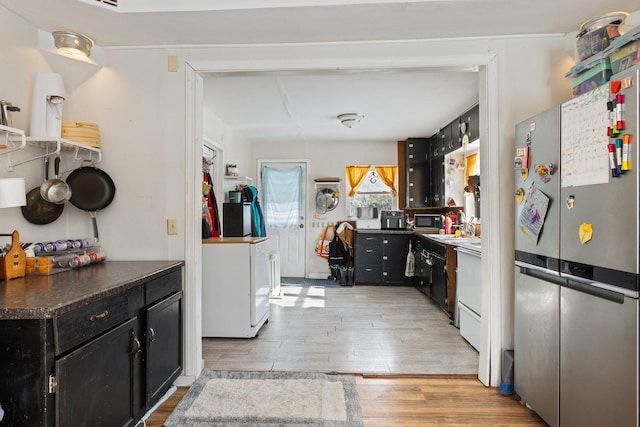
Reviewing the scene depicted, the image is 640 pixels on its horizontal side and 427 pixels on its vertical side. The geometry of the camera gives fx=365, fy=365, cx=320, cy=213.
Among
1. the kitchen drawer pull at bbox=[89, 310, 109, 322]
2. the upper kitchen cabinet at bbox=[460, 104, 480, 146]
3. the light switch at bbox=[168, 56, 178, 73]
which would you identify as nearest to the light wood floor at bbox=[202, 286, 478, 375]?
the kitchen drawer pull at bbox=[89, 310, 109, 322]

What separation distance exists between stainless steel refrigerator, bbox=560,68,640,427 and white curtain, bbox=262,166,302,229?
4977mm

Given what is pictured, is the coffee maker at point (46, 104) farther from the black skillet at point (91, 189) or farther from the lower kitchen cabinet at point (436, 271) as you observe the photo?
the lower kitchen cabinet at point (436, 271)

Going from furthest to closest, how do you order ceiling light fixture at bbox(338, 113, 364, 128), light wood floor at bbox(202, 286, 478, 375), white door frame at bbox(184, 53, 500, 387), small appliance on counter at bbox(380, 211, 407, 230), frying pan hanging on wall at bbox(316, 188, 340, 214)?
frying pan hanging on wall at bbox(316, 188, 340, 214)
small appliance on counter at bbox(380, 211, 407, 230)
ceiling light fixture at bbox(338, 113, 364, 128)
light wood floor at bbox(202, 286, 478, 375)
white door frame at bbox(184, 53, 500, 387)

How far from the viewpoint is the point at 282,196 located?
6.51 metres

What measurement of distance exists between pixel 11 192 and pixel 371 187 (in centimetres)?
527

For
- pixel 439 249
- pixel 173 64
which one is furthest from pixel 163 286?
pixel 439 249

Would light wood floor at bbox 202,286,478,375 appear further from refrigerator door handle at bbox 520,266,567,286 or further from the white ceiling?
the white ceiling

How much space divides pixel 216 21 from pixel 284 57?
48 cm

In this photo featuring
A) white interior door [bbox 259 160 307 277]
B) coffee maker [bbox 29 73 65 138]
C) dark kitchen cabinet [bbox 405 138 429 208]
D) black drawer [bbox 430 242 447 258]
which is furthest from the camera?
white interior door [bbox 259 160 307 277]

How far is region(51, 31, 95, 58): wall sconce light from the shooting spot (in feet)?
7.27

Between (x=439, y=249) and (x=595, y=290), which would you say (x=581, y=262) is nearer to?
(x=595, y=290)

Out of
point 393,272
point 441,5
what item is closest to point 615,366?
point 441,5

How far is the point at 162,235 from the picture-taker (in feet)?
8.23

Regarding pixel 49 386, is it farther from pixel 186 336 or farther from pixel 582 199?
pixel 582 199
